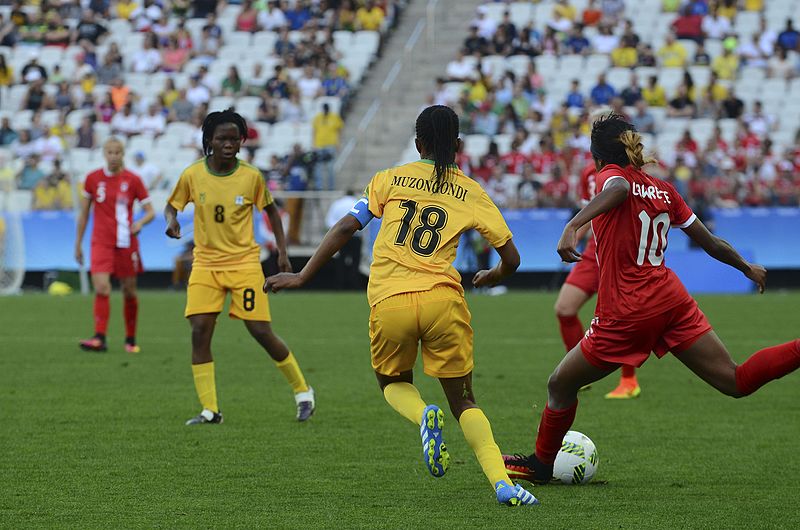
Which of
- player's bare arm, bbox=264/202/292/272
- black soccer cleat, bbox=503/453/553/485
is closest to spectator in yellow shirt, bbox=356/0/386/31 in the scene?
player's bare arm, bbox=264/202/292/272

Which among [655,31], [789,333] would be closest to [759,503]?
[789,333]

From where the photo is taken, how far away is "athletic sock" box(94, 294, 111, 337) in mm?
13805

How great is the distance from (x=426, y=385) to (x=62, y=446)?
13.5 feet

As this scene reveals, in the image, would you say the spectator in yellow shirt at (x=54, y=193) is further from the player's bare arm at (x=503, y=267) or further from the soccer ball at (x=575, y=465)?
the player's bare arm at (x=503, y=267)

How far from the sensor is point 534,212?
2381 centimetres

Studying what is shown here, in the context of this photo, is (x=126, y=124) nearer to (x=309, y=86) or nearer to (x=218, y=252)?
(x=309, y=86)

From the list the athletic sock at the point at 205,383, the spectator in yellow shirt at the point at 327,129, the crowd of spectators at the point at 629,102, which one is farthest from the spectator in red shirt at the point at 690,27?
the athletic sock at the point at 205,383

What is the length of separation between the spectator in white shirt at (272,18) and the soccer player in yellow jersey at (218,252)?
2226 cm

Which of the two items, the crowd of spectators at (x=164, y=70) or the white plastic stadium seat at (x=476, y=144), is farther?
the crowd of spectators at (x=164, y=70)

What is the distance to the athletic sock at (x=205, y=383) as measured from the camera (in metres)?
9.12

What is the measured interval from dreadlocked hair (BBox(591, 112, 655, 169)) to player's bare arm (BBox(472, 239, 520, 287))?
72cm

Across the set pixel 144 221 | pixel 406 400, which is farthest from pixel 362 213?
pixel 144 221

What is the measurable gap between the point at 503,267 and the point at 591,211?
588 mm

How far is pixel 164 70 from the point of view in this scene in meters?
30.9
